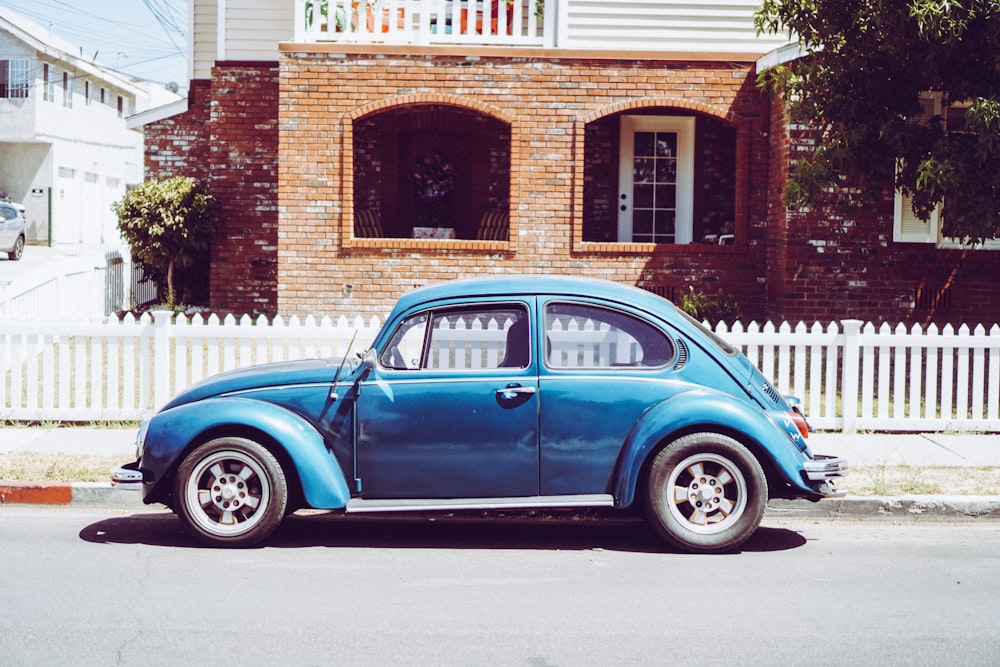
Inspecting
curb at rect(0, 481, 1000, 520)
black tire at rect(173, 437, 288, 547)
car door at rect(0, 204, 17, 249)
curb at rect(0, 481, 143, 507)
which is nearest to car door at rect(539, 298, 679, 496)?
black tire at rect(173, 437, 288, 547)

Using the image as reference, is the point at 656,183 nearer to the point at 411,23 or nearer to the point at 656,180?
the point at 656,180

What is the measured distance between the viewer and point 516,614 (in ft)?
18.5

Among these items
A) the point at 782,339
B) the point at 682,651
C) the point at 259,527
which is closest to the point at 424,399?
the point at 259,527

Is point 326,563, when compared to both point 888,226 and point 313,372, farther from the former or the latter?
point 888,226

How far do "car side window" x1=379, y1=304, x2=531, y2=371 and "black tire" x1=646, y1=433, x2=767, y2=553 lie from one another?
103 cm

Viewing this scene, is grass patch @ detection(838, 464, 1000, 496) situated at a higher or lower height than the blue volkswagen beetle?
lower

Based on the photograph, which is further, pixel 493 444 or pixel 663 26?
pixel 663 26

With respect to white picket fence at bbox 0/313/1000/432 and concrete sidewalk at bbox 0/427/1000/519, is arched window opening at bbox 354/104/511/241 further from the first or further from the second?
concrete sidewalk at bbox 0/427/1000/519

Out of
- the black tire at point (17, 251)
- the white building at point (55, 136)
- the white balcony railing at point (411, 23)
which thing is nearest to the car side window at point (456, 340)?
the white balcony railing at point (411, 23)

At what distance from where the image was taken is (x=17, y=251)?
29.0m

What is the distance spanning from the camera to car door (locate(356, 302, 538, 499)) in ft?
22.1

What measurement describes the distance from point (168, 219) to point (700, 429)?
12095 mm

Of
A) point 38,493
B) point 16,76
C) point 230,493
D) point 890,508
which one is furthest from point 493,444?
point 16,76

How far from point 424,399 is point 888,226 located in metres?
9.86
